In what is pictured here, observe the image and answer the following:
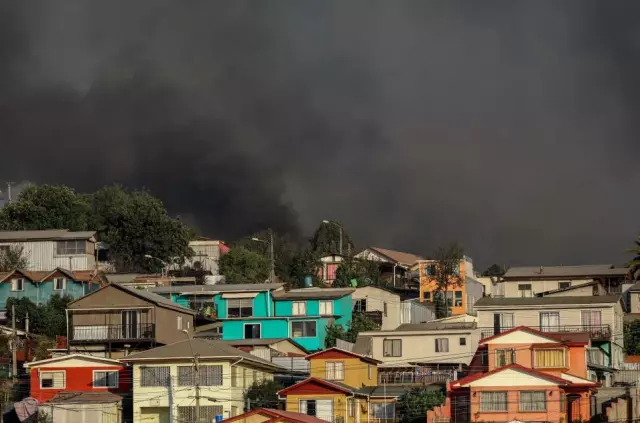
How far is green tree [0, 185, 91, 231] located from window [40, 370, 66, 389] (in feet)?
153

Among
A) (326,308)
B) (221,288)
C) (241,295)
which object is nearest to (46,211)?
(221,288)

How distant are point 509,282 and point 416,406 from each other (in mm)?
48837

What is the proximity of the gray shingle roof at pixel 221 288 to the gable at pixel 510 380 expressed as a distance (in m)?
30.4

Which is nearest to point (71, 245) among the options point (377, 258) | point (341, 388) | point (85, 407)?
point (377, 258)

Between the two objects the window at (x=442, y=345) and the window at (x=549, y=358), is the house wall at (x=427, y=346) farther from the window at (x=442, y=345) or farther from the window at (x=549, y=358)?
the window at (x=549, y=358)

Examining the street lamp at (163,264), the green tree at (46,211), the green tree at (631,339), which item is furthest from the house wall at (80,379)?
the green tree at (46,211)

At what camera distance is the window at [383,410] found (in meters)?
68.6

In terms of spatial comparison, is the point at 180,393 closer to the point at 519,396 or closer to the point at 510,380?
the point at 510,380

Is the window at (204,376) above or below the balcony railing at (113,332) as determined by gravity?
below

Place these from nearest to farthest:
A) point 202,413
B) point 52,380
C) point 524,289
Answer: point 202,413 → point 52,380 → point 524,289

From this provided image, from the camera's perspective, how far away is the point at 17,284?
99062mm

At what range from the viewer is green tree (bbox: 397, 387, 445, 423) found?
6656cm

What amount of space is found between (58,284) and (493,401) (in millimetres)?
45489

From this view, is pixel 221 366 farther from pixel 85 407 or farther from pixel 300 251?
pixel 300 251
